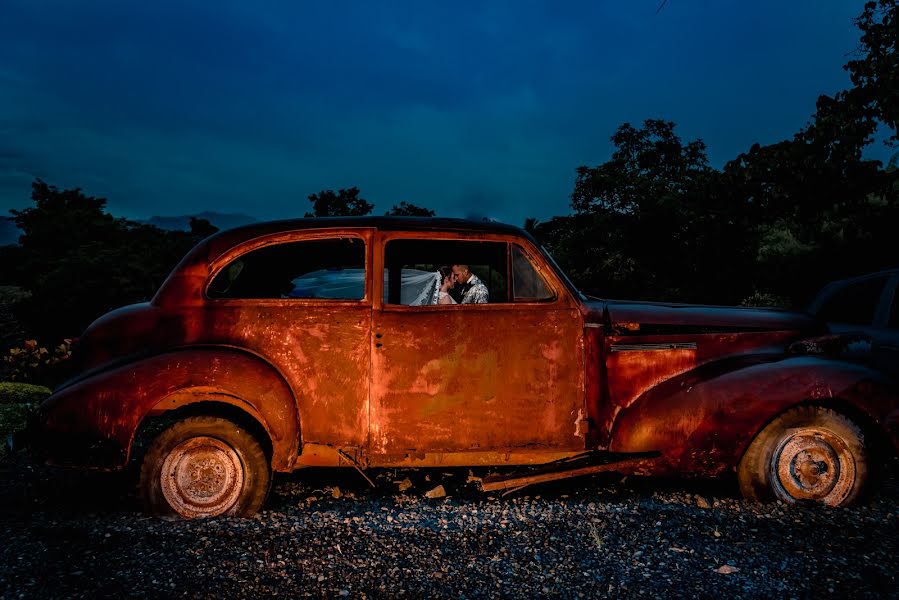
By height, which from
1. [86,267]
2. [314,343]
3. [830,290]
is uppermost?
[86,267]

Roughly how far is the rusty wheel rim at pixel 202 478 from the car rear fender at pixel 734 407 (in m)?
2.38

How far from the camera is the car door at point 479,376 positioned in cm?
364

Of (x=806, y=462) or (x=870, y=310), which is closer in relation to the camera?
(x=806, y=462)

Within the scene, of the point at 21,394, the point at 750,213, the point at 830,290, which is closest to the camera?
the point at 830,290

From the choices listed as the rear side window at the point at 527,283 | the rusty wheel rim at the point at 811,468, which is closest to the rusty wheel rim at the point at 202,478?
the rear side window at the point at 527,283

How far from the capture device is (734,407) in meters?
3.59

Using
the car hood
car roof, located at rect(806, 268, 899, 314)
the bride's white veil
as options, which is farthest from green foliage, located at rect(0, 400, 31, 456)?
car roof, located at rect(806, 268, 899, 314)

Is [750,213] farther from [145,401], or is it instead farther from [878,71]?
[145,401]

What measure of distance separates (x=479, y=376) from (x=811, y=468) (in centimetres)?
214

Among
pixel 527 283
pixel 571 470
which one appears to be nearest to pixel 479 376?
pixel 527 283

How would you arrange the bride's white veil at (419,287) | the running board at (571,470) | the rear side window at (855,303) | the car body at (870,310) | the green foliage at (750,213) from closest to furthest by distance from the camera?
the running board at (571,470)
the bride's white veil at (419,287)
the car body at (870,310)
the rear side window at (855,303)
the green foliage at (750,213)

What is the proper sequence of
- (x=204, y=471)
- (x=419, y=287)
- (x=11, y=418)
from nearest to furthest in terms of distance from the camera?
(x=204, y=471)
(x=419, y=287)
(x=11, y=418)

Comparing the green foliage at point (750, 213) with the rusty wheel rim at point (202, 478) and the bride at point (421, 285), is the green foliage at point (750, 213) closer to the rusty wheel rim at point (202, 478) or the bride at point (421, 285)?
the bride at point (421, 285)

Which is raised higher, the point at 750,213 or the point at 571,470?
the point at 750,213
